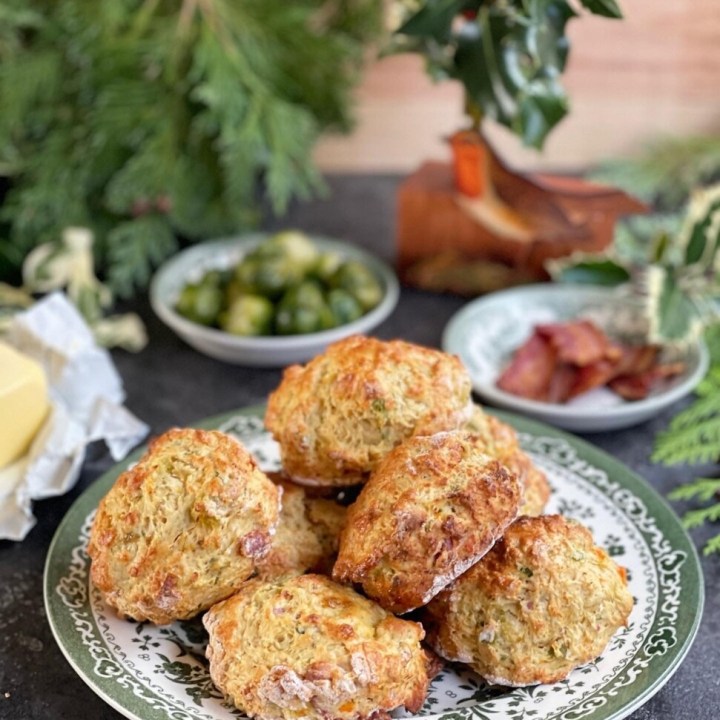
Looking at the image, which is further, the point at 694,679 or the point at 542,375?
the point at 542,375

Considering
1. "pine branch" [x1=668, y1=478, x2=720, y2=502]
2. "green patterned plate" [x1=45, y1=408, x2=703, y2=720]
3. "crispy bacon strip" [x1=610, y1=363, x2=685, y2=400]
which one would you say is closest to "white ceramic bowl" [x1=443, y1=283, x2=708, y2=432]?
"crispy bacon strip" [x1=610, y1=363, x2=685, y2=400]

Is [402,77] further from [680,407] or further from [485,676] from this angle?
[485,676]

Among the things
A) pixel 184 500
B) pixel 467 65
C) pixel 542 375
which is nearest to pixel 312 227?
pixel 467 65

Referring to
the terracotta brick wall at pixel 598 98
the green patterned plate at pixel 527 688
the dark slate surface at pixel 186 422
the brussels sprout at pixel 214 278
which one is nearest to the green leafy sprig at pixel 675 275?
the dark slate surface at pixel 186 422

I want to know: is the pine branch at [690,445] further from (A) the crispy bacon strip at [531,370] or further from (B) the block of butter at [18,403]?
Result: (B) the block of butter at [18,403]

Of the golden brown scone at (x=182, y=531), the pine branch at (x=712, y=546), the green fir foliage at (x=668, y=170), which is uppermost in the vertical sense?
the golden brown scone at (x=182, y=531)

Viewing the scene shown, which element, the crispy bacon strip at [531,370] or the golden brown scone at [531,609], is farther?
the crispy bacon strip at [531,370]

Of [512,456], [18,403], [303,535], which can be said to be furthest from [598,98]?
[303,535]
